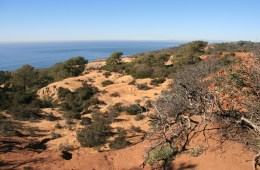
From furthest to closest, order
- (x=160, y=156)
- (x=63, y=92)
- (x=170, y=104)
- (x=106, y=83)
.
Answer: (x=106, y=83), (x=63, y=92), (x=170, y=104), (x=160, y=156)

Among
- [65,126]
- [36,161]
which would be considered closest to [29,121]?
[65,126]

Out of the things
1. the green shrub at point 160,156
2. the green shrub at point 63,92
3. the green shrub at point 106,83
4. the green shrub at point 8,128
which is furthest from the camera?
the green shrub at point 106,83

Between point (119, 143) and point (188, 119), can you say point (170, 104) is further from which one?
point (119, 143)

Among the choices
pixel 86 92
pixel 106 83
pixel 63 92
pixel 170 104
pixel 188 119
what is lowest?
pixel 63 92

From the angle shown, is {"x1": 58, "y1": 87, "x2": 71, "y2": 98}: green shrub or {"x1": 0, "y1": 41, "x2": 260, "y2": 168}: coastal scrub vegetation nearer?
{"x1": 0, "y1": 41, "x2": 260, "y2": 168}: coastal scrub vegetation

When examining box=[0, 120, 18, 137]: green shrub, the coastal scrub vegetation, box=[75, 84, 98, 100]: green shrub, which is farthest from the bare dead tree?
box=[75, 84, 98, 100]: green shrub

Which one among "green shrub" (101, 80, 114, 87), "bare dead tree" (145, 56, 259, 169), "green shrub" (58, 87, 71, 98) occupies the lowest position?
"green shrub" (58, 87, 71, 98)

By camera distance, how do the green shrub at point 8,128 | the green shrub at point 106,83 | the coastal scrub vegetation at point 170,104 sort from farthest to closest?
the green shrub at point 106,83 → the green shrub at point 8,128 → the coastal scrub vegetation at point 170,104

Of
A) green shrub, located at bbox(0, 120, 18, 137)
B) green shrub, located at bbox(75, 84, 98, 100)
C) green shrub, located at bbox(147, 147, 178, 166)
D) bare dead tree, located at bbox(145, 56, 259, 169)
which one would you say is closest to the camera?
bare dead tree, located at bbox(145, 56, 259, 169)

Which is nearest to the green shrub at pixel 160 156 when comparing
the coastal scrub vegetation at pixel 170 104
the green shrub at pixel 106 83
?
the coastal scrub vegetation at pixel 170 104

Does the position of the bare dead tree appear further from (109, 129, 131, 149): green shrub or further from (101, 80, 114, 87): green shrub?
(101, 80, 114, 87): green shrub

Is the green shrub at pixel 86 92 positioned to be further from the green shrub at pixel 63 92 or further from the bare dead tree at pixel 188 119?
the bare dead tree at pixel 188 119

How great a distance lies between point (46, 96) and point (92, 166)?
23.5 m

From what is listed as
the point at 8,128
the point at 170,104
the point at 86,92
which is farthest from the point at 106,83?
the point at 170,104
